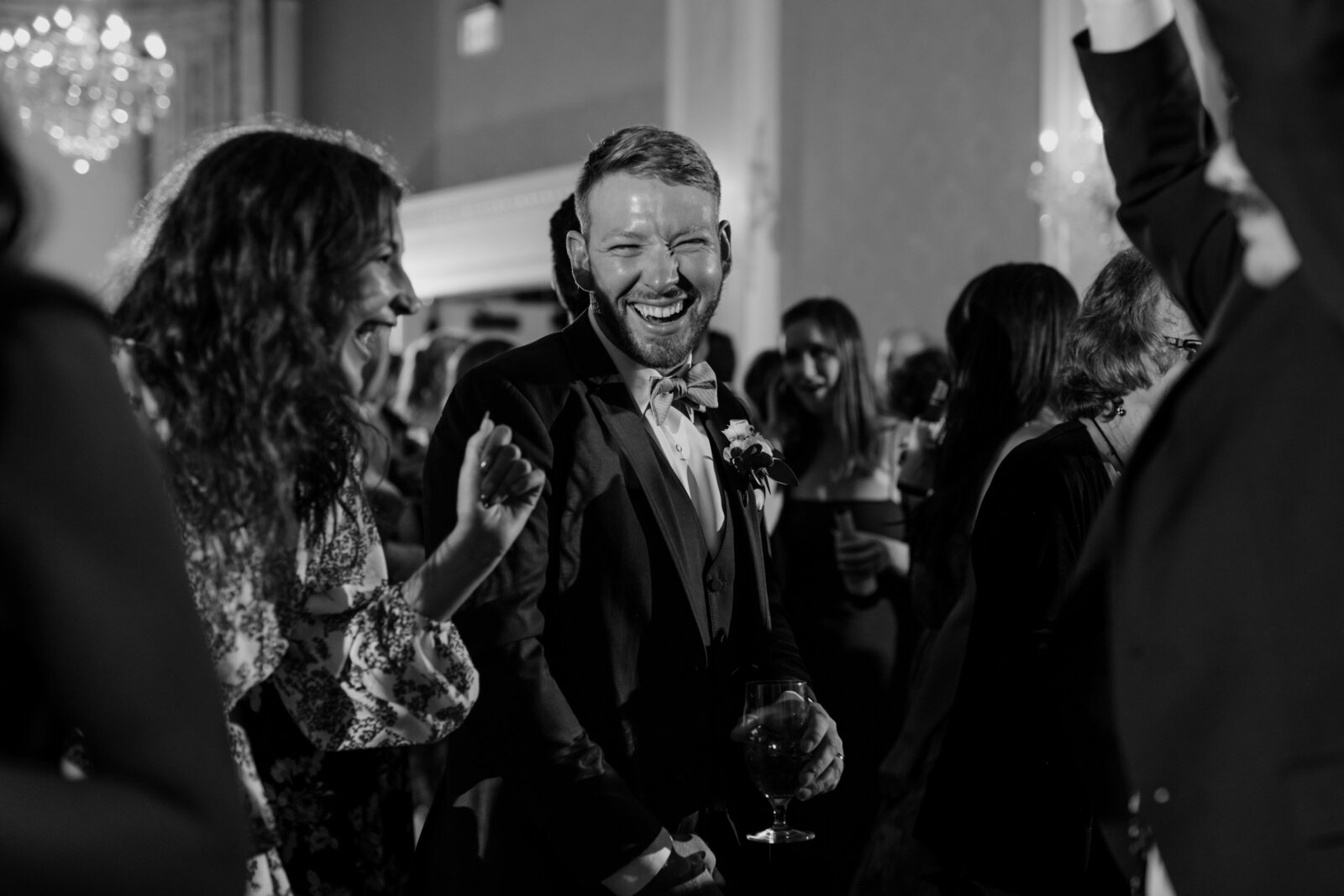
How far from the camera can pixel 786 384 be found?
4492 mm

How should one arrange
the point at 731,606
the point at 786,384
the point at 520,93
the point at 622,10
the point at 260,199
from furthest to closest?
1. the point at 520,93
2. the point at 622,10
3. the point at 786,384
4. the point at 731,606
5. the point at 260,199

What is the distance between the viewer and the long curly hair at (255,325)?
1.34 metres

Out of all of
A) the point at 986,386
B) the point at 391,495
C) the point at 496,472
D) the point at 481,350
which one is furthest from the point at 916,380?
the point at 496,472

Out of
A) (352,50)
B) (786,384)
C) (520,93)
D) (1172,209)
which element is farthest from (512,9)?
(1172,209)

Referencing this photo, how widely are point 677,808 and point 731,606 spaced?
31 cm

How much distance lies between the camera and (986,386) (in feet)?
9.22

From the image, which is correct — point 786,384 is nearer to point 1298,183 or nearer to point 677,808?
point 677,808

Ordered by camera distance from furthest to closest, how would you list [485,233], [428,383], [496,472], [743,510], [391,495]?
[485,233] → [428,383] → [391,495] → [743,510] → [496,472]

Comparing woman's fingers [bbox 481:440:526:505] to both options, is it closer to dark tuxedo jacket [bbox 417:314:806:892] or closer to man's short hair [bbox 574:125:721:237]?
dark tuxedo jacket [bbox 417:314:806:892]

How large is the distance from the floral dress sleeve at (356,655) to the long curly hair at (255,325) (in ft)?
0.19

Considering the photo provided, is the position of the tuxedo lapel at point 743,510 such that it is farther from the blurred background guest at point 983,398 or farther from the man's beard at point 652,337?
the blurred background guest at point 983,398

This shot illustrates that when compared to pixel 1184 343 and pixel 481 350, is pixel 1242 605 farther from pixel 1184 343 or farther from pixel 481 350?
pixel 481 350

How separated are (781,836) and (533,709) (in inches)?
14.4

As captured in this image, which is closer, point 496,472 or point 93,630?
point 93,630
